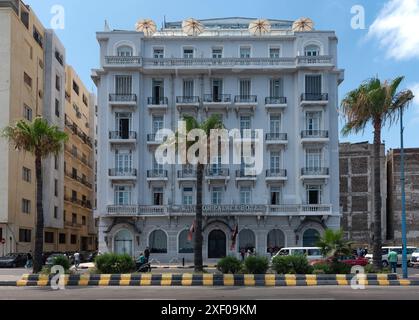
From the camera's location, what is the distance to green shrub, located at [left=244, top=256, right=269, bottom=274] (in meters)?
29.4

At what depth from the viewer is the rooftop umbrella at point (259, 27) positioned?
58812 mm

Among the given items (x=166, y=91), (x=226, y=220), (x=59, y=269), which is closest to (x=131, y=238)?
(x=226, y=220)

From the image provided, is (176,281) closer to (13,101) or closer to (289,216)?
(289,216)

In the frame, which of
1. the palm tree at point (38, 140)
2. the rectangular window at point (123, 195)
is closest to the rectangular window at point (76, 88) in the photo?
the rectangular window at point (123, 195)

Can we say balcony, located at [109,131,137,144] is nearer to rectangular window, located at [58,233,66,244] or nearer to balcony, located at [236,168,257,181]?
balcony, located at [236,168,257,181]

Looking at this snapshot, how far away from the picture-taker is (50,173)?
6900cm

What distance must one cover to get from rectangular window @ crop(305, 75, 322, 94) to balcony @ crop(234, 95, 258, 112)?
524 cm

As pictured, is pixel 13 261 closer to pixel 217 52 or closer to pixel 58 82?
pixel 217 52

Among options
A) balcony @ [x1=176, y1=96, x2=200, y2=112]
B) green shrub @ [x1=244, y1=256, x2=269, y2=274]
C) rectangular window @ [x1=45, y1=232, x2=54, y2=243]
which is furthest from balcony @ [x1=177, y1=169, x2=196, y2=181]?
green shrub @ [x1=244, y1=256, x2=269, y2=274]

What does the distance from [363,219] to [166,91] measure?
3304cm

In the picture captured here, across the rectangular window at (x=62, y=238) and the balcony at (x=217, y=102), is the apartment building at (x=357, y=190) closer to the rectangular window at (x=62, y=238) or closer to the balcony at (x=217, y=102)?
the balcony at (x=217, y=102)

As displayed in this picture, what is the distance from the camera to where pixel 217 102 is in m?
56.0

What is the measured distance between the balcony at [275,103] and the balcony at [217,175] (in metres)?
7.45

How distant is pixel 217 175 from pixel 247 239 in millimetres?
6770
